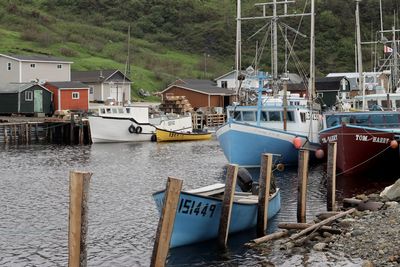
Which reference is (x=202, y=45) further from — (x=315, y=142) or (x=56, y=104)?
(x=315, y=142)

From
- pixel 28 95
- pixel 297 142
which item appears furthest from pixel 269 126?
pixel 28 95

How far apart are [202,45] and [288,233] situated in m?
116

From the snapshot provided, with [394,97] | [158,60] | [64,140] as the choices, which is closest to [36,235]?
[394,97]

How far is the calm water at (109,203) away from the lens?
18.6 metres

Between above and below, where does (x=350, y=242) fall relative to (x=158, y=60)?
below

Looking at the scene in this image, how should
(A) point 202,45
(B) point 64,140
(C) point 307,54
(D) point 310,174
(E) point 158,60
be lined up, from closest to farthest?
(D) point 310,174 < (B) point 64,140 < (E) point 158,60 < (C) point 307,54 < (A) point 202,45

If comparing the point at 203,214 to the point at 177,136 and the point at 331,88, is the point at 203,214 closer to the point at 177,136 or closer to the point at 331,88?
the point at 177,136

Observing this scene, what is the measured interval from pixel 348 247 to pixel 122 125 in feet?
153

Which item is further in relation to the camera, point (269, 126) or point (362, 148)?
point (269, 126)

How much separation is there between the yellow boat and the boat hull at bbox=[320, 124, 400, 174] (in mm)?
30978

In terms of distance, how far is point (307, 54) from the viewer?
124188 mm

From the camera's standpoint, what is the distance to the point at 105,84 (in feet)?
266

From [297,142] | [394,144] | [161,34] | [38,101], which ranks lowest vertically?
[297,142]

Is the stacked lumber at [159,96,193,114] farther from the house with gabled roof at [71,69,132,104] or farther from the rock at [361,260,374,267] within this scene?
the rock at [361,260,374,267]
